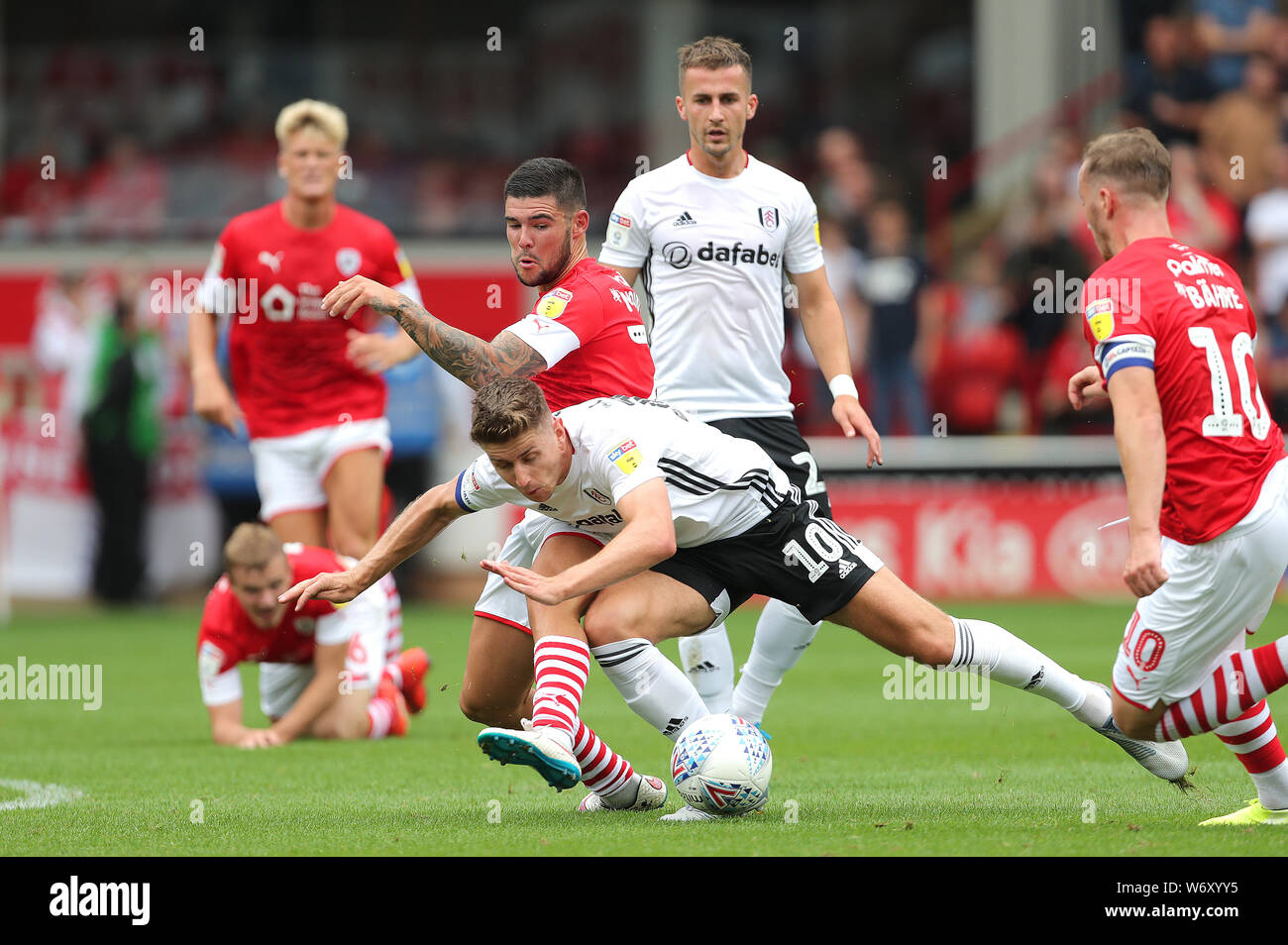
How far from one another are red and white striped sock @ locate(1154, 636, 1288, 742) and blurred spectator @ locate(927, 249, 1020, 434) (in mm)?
10571

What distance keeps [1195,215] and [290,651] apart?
989 centimetres

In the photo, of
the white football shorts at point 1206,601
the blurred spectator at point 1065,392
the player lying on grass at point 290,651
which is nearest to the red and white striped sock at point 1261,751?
the white football shorts at point 1206,601

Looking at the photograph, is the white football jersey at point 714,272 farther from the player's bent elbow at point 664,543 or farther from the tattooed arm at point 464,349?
the player's bent elbow at point 664,543

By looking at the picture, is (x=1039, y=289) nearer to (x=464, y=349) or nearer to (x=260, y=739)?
(x=260, y=739)

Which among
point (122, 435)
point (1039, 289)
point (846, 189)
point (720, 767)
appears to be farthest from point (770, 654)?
point (846, 189)

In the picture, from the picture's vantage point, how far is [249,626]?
8.35m

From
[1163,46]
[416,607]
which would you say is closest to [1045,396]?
[1163,46]

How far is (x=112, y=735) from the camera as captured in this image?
9.01 meters

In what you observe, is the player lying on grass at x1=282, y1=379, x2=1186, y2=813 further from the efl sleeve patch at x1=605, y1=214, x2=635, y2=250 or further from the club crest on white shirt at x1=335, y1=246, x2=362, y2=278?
the club crest on white shirt at x1=335, y1=246, x2=362, y2=278

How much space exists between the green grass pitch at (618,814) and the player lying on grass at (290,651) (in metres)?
0.19

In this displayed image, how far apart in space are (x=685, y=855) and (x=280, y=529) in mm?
4683

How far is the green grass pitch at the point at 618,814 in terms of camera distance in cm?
547

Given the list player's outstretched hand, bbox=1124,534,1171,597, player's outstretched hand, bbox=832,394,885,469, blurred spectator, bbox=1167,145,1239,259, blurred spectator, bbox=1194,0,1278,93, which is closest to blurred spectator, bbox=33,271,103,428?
blurred spectator, bbox=1167,145,1239,259
